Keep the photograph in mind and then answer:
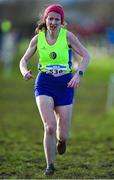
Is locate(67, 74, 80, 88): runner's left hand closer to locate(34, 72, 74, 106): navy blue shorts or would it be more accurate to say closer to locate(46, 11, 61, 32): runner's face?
locate(34, 72, 74, 106): navy blue shorts

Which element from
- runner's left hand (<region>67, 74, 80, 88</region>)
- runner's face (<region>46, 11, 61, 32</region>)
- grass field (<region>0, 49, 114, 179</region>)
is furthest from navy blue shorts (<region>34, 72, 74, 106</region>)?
grass field (<region>0, 49, 114, 179</region>)

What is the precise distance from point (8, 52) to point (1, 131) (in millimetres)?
22442

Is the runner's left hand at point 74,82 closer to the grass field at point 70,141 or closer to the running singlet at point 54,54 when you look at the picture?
the running singlet at point 54,54

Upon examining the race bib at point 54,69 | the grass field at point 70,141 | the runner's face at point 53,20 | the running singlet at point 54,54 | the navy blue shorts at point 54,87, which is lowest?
the grass field at point 70,141

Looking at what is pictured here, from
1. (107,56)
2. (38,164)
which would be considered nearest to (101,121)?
(38,164)

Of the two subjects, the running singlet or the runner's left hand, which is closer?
the runner's left hand

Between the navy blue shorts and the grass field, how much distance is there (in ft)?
3.29

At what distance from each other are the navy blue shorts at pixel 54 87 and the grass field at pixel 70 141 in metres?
1.00

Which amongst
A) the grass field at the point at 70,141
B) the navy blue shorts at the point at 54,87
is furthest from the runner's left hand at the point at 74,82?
the grass field at the point at 70,141

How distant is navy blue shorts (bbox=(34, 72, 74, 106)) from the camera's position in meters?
8.95

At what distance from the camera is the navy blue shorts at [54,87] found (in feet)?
29.4

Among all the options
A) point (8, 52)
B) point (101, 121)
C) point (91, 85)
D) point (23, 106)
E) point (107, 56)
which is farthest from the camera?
point (107, 56)

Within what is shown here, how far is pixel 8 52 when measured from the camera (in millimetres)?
36219

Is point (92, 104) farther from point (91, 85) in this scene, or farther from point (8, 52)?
point (8, 52)
